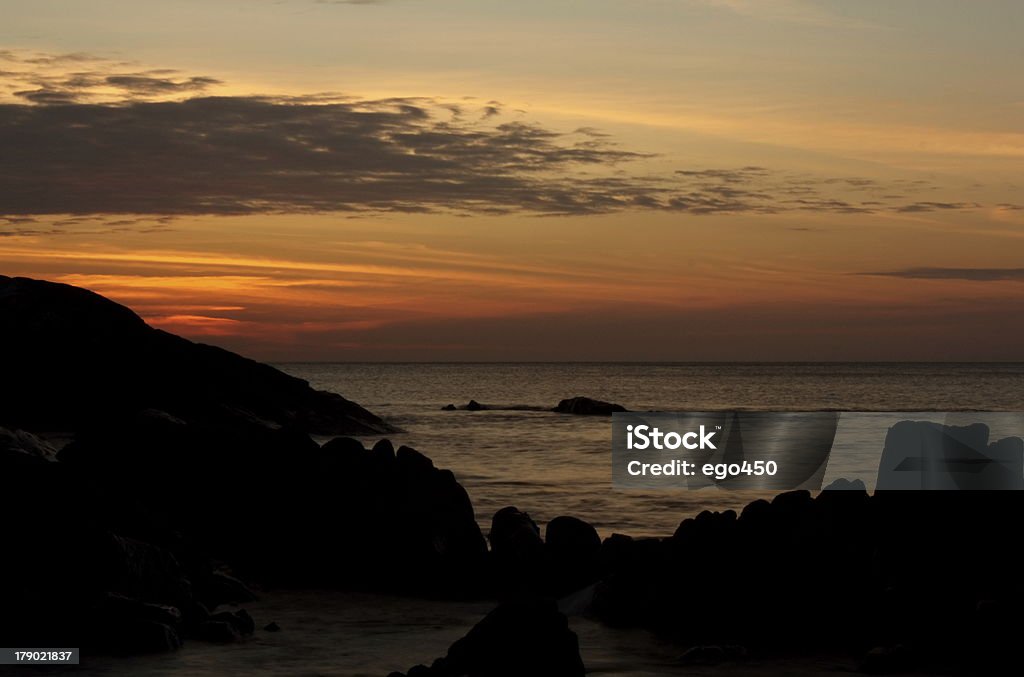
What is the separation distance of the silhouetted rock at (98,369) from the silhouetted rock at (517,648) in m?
35.1

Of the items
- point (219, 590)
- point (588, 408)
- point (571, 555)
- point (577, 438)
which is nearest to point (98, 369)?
point (577, 438)

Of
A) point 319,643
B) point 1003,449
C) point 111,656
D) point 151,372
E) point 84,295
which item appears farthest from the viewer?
point 84,295

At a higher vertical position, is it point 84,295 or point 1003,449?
point 84,295

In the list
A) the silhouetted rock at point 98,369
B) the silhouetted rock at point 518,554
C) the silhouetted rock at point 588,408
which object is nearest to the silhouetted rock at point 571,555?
the silhouetted rock at point 518,554

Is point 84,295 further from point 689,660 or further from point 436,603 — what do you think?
point 689,660

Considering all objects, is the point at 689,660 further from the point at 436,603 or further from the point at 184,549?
Answer: the point at 184,549

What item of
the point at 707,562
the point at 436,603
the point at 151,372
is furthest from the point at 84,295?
the point at 707,562

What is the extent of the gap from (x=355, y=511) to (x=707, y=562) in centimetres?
669

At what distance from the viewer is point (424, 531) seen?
782 inches

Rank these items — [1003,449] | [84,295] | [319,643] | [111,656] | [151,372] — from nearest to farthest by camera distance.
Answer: [111,656]
[319,643]
[1003,449]
[151,372]
[84,295]

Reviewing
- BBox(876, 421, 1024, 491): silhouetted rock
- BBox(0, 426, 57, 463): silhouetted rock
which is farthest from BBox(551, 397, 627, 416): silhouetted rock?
BBox(876, 421, 1024, 491): silhouetted rock

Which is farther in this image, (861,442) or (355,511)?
(861,442)

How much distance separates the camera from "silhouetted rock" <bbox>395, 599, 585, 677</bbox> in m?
11.9

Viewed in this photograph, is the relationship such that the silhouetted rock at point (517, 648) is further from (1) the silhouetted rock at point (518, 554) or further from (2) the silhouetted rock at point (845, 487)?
(1) the silhouetted rock at point (518, 554)
